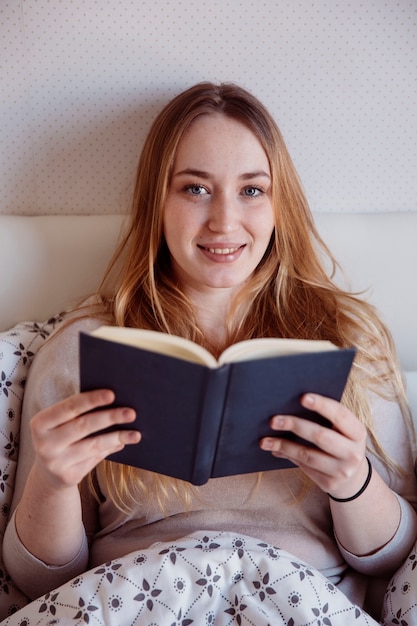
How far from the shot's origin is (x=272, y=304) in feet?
4.67

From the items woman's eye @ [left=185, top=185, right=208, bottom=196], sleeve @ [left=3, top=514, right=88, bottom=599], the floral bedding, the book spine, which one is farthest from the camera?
woman's eye @ [left=185, top=185, right=208, bottom=196]

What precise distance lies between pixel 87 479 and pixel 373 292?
71cm

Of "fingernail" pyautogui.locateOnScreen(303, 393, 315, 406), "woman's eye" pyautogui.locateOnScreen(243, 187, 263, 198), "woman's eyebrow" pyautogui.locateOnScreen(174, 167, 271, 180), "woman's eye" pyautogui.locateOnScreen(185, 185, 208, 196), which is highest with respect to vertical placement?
"woman's eyebrow" pyautogui.locateOnScreen(174, 167, 271, 180)

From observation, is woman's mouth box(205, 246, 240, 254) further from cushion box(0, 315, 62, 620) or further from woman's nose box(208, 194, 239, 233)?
cushion box(0, 315, 62, 620)

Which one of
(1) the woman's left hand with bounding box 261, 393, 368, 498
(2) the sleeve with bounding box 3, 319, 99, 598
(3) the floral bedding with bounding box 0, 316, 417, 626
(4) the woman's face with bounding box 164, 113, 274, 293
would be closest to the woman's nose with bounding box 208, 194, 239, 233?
(4) the woman's face with bounding box 164, 113, 274, 293

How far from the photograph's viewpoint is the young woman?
3.97ft

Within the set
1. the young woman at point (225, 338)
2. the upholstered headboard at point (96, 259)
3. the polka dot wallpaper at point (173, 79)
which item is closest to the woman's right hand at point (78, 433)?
the young woman at point (225, 338)

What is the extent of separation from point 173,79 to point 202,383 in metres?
0.90

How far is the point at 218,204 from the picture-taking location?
1.28 m

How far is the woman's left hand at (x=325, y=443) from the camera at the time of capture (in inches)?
38.6

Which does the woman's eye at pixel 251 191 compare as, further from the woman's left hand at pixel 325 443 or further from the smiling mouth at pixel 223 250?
the woman's left hand at pixel 325 443

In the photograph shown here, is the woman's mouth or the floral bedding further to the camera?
the woman's mouth

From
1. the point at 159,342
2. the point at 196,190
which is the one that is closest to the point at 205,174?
the point at 196,190

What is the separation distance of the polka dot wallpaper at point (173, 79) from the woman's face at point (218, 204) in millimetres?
314
